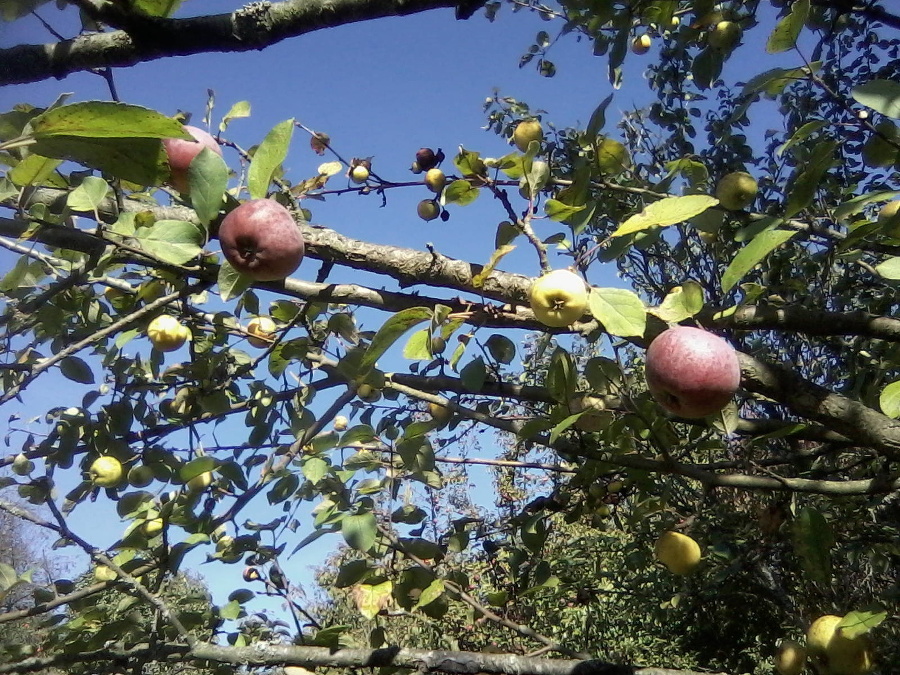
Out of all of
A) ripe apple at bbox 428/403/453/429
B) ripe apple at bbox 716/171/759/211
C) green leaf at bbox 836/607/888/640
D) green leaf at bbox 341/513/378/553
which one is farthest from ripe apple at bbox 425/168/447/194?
green leaf at bbox 836/607/888/640

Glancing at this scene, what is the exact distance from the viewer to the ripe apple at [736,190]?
2002 millimetres

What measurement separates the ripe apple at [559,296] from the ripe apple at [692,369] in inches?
7.7

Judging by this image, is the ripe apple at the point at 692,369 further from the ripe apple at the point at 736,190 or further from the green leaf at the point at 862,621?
the ripe apple at the point at 736,190

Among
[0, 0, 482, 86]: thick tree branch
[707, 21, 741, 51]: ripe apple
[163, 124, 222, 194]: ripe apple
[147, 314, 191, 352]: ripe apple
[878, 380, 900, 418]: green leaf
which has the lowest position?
[878, 380, 900, 418]: green leaf

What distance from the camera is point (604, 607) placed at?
5.42m

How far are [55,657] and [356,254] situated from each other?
139 cm

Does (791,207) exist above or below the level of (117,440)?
above

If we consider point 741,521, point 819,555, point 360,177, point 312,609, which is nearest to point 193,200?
point 360,177

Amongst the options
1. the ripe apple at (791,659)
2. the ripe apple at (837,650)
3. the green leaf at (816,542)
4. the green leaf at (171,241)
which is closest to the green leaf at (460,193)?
the green leaf at (171,241)

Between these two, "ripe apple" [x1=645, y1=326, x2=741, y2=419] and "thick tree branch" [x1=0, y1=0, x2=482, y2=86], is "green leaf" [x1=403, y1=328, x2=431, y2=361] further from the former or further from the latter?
"thick tree branch" [x1=0, y1=0, x2=482, y2=86]

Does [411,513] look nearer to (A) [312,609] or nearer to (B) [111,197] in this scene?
(B) [111,197]

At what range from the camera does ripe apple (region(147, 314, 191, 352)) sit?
180 cm

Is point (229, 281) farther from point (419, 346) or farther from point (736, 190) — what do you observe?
point (736, 190)

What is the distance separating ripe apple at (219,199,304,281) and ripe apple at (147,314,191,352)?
0.65 m
